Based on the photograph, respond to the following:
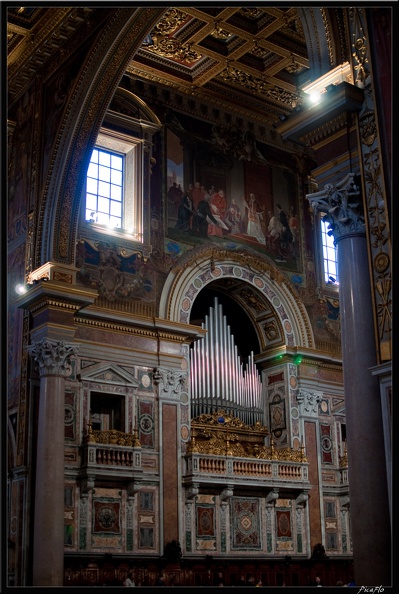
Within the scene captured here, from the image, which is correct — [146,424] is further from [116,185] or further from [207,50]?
[207,50]

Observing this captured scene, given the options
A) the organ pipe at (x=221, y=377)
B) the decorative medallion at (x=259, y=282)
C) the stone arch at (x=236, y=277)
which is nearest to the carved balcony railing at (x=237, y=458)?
the organ pipe at (x=221, y=377)

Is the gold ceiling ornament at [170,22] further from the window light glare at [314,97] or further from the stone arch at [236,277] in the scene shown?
the window light glare at [314,97]

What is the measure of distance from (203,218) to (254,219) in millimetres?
1861

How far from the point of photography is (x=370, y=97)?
35.1 feet

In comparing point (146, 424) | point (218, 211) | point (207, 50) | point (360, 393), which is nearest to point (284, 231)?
point (218, 211)

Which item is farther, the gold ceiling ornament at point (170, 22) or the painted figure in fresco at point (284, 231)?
the painted figure in fresco at point (284, 231)

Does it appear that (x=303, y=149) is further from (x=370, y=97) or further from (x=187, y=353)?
(x=370, y=97)

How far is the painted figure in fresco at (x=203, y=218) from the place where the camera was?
74.8 ft

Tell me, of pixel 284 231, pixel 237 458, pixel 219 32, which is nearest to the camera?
pixel 219 32

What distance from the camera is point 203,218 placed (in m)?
23.0

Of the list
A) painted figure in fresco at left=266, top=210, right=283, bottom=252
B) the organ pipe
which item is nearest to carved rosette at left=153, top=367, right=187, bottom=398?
the organ pipe

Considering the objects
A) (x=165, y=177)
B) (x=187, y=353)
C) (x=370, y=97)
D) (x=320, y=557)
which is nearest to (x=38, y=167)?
(x=165, y=177)

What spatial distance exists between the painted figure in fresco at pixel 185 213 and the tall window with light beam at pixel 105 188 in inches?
65.4

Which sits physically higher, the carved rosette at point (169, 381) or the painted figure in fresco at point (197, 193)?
the painted figure in fresco at point (197, 193)
